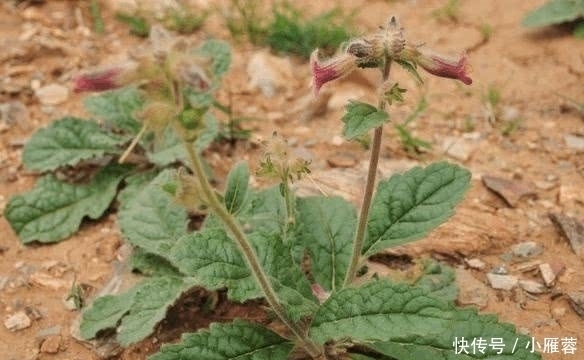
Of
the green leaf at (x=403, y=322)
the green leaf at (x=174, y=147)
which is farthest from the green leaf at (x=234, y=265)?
the green leaf at (x=174, y=147)

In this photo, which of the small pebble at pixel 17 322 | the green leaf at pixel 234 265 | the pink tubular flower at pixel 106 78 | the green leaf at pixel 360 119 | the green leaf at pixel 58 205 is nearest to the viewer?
the pink tubular flower at pixel 106 78

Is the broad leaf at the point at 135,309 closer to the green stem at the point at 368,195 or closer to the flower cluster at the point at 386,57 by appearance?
the green stem at the point at 368,195

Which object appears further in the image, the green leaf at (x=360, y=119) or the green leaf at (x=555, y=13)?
the green leaf at (x=555, y=13)

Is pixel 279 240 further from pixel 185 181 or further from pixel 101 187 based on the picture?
pixel 101 187

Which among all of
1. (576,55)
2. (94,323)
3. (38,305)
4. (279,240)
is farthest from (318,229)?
(576,55)

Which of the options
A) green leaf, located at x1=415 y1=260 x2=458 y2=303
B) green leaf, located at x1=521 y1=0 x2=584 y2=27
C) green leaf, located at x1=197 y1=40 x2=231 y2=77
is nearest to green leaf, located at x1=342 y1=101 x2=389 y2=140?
green leaf, located at x1=415 y1=260 x2=458 y2=303

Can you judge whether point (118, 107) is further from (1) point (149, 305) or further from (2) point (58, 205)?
(1) point (149, 305)

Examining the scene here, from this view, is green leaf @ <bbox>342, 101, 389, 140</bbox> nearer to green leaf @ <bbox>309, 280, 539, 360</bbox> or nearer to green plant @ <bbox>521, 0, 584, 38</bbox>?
green leaf @ <bbox>309, 280, 539, 360</bbox>
